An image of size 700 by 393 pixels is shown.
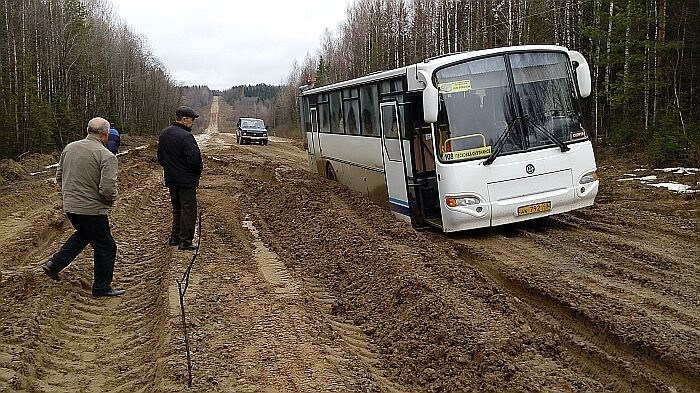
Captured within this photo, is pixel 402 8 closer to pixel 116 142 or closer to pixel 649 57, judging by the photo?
pixel 649 57

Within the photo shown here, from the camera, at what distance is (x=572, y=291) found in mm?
6469

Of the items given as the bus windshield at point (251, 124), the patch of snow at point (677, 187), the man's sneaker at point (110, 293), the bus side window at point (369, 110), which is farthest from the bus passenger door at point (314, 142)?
the bus windshield at point (251, 124)

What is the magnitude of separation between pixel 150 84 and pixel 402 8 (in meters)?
43.6

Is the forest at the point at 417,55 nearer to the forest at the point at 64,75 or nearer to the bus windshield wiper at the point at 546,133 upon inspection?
the forest at the point at 64,75

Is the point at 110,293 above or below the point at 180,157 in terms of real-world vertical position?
below

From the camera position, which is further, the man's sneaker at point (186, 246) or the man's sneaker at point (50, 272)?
the man's sneaker at point (186, 246)

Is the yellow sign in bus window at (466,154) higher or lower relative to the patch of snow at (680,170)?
higher

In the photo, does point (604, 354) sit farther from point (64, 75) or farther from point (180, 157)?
point (64, 75)

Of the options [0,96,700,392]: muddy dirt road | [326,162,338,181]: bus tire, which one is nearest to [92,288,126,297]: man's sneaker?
[0,96,700,392]: muddy dirt road

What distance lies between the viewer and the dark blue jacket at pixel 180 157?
907 centimetres

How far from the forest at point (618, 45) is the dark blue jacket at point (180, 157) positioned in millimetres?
12423

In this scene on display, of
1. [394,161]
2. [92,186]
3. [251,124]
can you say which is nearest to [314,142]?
[394,161]

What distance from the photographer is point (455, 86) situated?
31.7ft

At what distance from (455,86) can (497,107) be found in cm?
70
